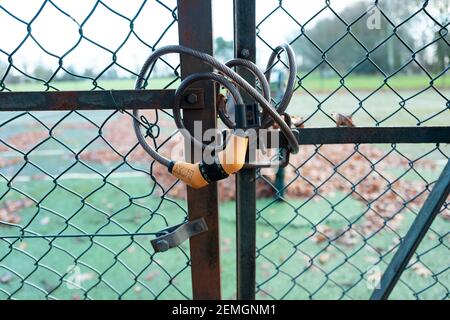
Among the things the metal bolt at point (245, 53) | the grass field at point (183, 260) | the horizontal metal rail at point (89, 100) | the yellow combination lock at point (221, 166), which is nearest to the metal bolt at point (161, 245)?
the yellow combination lock at point (221, 166)

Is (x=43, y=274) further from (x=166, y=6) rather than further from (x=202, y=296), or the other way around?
(x=166, y=6)

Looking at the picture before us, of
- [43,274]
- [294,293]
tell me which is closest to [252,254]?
[294,293]

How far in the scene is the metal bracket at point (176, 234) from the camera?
28.5 inches

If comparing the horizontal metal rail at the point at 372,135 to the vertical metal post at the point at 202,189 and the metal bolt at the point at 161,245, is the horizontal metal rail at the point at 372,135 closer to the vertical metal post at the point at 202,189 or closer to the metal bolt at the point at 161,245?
the vertical metal post at the point at 202,189

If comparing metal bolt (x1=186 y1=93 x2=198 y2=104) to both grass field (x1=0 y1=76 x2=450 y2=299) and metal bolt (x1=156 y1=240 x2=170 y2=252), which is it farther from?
metal bolt (x1=156 y1=240 x2=170 y2=252)

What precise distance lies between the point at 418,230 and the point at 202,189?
1.88 feet

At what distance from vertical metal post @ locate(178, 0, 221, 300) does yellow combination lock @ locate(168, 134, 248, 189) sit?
0.37 ft

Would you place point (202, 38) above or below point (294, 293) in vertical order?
above

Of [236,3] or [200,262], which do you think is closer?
[236,3]

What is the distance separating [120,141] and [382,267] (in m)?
6.34

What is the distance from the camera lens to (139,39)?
2.26ft

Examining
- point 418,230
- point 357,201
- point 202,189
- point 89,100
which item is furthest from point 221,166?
point 357,201

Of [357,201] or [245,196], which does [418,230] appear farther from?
[357,201]

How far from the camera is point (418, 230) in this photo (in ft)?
2.85
